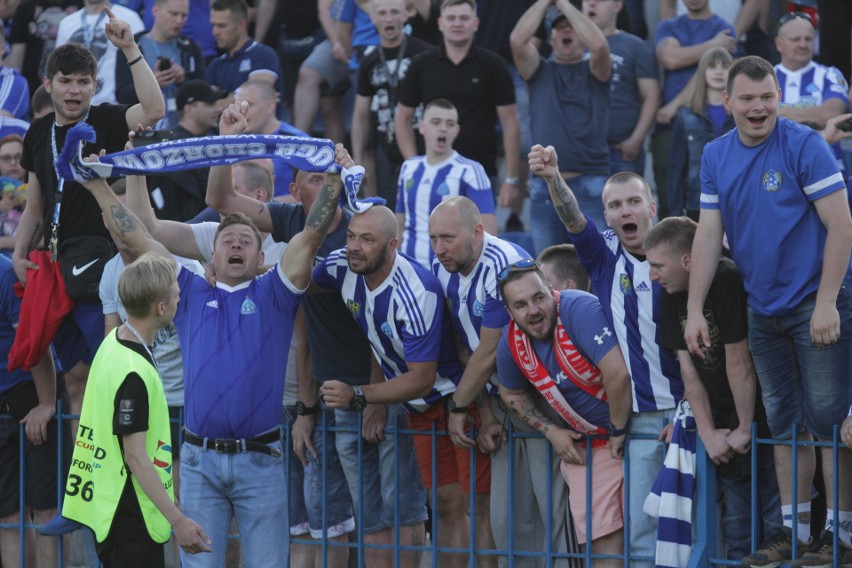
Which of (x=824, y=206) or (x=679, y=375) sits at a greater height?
(x=824, y=206)

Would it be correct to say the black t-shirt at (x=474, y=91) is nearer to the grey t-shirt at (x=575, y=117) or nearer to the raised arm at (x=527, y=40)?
the raised arm at (x=527, y=40)

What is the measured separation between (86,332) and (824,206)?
4217 mm

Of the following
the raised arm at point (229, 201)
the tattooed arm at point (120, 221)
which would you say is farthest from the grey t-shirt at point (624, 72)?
the tattooed arm at point (120, 221)

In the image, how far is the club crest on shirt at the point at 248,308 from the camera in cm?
668

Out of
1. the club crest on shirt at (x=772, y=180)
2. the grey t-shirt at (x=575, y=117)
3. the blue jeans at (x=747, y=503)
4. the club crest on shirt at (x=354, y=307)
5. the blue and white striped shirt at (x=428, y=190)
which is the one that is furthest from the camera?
the grey t-shirt at (x=575, y=117)

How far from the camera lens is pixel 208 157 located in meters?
6.86

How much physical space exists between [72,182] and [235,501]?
87.2 inches

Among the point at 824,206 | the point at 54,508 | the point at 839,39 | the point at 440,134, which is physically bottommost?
the point at 54,508

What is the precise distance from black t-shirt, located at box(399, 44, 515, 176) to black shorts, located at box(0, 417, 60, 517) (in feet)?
13.1

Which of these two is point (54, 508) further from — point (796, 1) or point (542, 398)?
point (796, 1)

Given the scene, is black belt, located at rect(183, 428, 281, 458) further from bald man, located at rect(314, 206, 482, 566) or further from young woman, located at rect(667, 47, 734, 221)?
young woman, located at rect(667, 47, 734, 221)

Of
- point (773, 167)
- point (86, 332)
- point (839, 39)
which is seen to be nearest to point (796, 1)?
point (839, 39)

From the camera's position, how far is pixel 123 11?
37.7 ft

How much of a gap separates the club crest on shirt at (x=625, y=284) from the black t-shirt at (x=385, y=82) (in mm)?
4239
